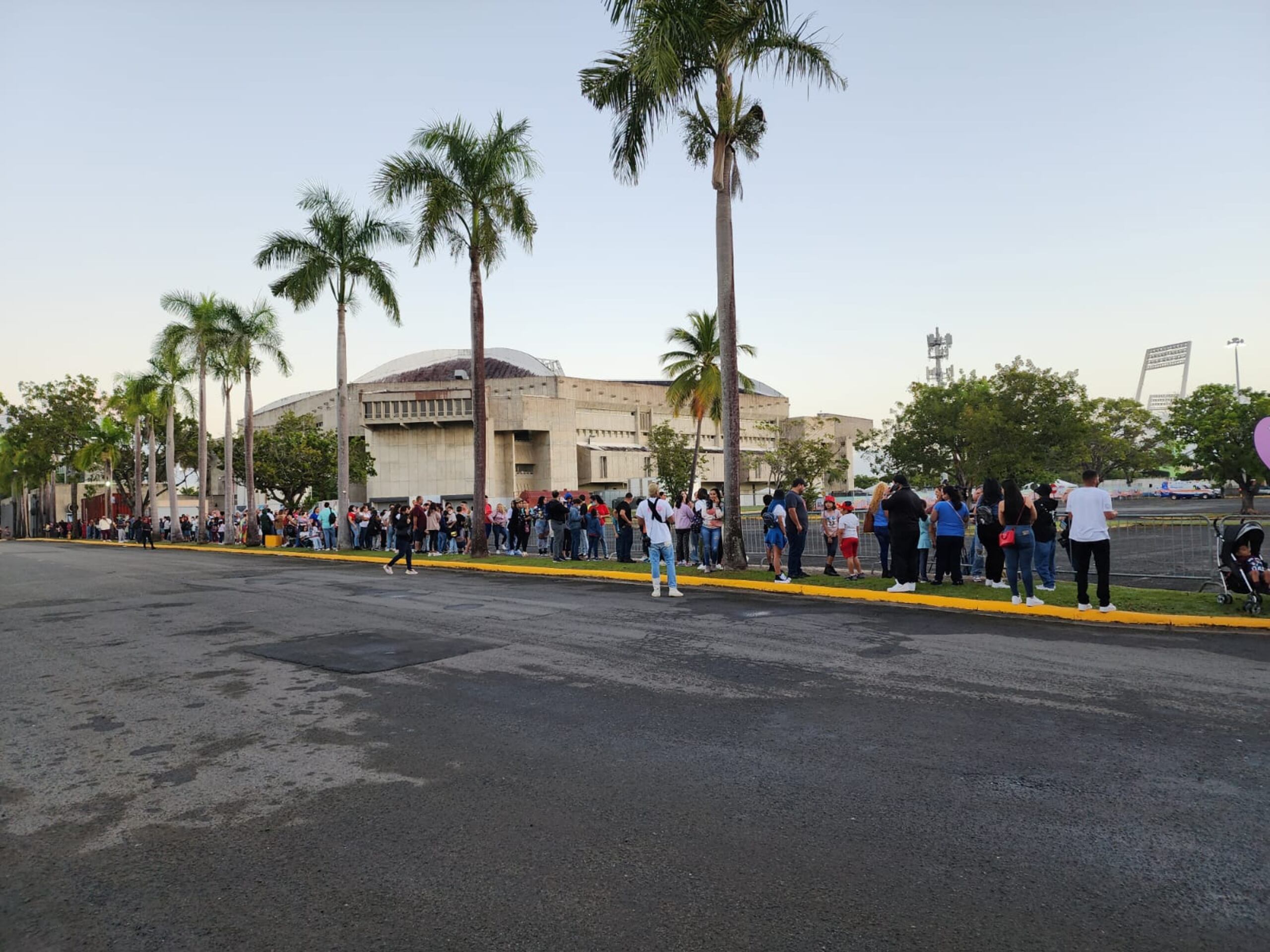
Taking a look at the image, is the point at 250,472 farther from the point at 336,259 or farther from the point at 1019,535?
the point at 1019,535

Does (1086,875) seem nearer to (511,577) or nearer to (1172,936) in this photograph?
(1172,936)

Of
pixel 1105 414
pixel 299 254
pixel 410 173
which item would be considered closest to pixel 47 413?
pixel 299 254

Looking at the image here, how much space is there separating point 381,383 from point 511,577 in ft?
211

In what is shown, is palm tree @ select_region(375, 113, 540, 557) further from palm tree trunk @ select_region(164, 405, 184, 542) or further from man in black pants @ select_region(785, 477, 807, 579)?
palm tree trunk @ select_region(164, 405, 184, 542)

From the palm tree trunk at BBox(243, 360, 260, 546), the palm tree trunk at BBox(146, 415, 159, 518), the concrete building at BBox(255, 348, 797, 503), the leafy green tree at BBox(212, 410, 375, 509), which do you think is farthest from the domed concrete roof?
the palm tree trunk at BBox(243, 360, 260, 546)

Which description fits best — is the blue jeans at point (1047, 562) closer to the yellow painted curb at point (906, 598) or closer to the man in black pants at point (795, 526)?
the yellow painted curb at point (906, 598)

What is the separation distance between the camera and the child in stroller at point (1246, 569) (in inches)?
363

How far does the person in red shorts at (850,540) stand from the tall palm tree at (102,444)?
54.4m

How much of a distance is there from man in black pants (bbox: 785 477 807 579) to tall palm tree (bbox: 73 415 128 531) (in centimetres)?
5367

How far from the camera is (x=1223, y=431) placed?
128 ft

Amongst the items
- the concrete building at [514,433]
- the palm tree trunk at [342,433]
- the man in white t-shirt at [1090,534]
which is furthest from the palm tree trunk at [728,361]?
the concrete building at [514,433]

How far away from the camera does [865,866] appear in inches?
132

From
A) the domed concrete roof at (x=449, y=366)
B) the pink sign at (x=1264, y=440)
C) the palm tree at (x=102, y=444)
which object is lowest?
the pink sign at (x=1264, y=440)

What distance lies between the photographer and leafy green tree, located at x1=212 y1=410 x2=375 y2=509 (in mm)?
50281
